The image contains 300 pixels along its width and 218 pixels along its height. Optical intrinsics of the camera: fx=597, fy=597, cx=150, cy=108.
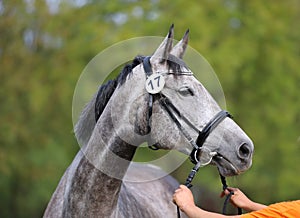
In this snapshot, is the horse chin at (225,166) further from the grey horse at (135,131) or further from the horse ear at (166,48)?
the horse ear at (166,48)

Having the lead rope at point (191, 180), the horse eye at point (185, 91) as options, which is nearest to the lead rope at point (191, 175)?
the lead rope at point (191, 180)

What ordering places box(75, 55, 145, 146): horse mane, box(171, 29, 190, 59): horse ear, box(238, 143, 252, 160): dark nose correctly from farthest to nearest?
1. box(75, 55, 145, 146): horse mane
2. box(171, 29, 190, 59): horse ear
3. box(238, 143, 252, 160): dark nose

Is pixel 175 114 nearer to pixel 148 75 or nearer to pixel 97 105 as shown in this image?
pixel 148 75

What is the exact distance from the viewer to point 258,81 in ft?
44.7

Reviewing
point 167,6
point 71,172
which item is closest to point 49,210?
point 71,172

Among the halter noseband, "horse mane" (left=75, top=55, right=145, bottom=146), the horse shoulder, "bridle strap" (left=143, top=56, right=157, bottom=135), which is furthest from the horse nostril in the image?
the horse shoulder

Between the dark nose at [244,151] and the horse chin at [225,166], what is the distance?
0.31 feet

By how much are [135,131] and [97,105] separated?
1.38 feet

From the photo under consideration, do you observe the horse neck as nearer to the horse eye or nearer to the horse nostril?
the horse eye

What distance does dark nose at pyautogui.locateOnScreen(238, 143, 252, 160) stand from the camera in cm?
376

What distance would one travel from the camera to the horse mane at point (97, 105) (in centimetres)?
414

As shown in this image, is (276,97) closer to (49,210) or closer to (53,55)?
(53,55)

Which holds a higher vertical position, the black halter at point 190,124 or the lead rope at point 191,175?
the black halter at point 190,124

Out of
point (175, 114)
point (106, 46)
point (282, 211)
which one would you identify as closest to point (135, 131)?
point (175, 114)
